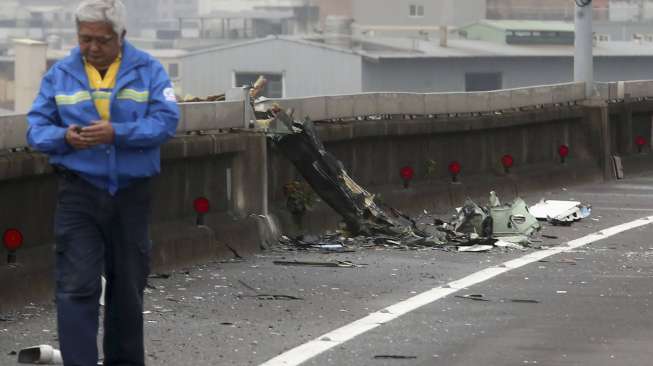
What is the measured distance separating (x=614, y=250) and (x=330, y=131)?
9.48 feet

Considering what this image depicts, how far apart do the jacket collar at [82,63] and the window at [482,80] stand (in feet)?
275

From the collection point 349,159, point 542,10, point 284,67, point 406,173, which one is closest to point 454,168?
point 406,173

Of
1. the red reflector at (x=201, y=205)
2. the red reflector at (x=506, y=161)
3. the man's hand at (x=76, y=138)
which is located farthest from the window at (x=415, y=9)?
the man's hand at (x=76, y=138)

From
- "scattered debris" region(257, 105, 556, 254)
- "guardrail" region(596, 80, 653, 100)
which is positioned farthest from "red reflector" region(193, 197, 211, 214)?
"guardrail" region(596, 80, 653, 100)

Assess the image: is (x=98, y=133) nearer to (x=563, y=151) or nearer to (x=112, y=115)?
(x=112, y=115)

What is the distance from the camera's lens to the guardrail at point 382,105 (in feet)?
41.6

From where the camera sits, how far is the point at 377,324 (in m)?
9.48

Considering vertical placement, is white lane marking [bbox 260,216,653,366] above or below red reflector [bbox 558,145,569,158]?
below

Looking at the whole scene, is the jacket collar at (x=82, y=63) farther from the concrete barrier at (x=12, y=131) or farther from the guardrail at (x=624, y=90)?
the guardrail at (x=624, y=90)

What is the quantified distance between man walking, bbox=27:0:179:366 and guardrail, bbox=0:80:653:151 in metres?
3.26

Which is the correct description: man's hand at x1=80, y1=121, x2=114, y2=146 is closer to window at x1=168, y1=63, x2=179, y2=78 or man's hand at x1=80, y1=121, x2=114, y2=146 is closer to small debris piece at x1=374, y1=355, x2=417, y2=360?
small debris piece at x1=374, y1=355, x2=417, y2=360

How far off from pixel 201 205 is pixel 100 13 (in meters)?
5.74

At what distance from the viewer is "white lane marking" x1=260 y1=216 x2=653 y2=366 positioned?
8.42 metres

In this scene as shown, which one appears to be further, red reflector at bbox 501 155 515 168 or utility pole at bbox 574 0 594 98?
utility pole at bbox 574 0 594 98
